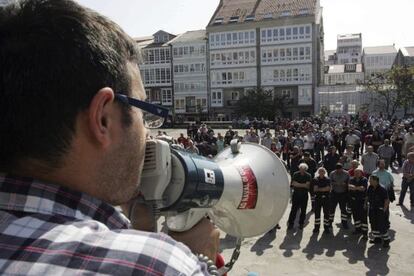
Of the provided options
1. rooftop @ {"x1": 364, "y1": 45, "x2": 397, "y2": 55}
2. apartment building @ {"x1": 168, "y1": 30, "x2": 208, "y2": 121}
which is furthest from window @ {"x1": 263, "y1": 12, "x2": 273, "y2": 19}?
rooftop @ {"x1": 364, "y1": 45, "x2": 397, "y2": 55}

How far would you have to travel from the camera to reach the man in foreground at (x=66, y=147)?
87 centimetres

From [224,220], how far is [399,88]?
177 ft

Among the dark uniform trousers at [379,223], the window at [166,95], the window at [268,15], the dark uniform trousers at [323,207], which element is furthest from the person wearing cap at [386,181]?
the window at [166,95]

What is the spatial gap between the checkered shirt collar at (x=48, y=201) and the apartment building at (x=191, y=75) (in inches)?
2189

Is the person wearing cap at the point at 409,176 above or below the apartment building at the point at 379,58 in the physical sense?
below

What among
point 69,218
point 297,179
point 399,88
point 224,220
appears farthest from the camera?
point 399,88

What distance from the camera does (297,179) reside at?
11.3 m

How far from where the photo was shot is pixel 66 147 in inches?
40.8

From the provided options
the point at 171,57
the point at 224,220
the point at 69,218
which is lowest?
the point at 224,220

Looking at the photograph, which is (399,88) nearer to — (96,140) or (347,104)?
(347,104)

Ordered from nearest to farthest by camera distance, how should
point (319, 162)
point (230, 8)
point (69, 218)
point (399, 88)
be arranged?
point (69, 218) < point (319, 162) < point (399, 88) < point (230, 8)

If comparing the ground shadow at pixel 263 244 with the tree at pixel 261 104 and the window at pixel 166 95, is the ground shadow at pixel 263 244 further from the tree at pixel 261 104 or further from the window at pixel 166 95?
the window at pixel 166 95

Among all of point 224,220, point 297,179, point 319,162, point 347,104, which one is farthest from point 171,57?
point 224,220

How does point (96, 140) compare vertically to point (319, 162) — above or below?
above
